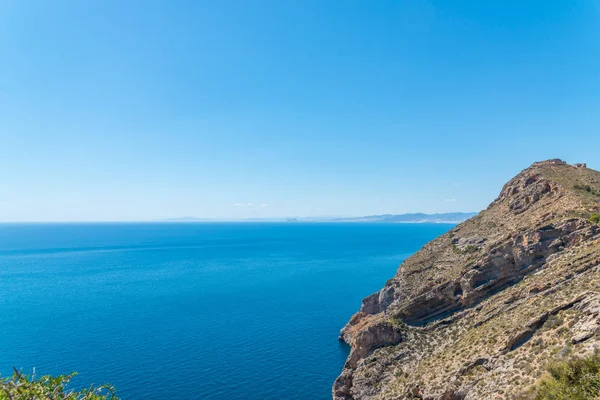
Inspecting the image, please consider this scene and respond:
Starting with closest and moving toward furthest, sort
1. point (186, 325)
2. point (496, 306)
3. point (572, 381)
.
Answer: point (572, 381)
point (496, 306)
point (186, 325)

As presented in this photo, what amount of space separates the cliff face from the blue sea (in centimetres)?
1009

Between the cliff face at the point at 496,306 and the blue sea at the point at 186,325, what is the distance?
10.1 m

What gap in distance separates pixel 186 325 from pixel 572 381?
220 ft

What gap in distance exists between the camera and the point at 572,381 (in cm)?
2258

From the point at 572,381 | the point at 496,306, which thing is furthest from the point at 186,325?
the point at 572,381

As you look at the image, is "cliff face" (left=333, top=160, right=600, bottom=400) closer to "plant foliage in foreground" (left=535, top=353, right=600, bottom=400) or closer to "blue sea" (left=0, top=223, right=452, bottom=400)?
"plant foliage in foreground" (left=535, top=353, right=600, bottom=400)

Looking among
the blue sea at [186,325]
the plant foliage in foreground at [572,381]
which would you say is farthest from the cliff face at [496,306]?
the blue sea at [186,325]

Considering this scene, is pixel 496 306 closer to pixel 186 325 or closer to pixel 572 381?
pixel 572 381

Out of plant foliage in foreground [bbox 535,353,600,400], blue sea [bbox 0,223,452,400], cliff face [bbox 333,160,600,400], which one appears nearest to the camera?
plant foliage in foreground [bbox 535,353,600,400]

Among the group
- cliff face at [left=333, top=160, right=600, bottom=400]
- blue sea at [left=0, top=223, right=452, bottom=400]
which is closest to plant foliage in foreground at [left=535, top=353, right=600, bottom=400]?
cliff face at [left=333, top=160, right=600, bottom=400]

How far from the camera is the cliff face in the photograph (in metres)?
29.9

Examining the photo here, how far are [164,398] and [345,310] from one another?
161 ft

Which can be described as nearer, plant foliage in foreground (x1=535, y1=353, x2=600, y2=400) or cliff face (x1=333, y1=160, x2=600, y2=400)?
plant foliage in foreground (x1=535, y1=353, x2=600, y2=400)

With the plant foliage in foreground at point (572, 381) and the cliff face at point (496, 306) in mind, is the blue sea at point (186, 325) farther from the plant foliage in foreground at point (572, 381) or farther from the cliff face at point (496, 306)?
the plant foliage in foreground at point (572, 381)
